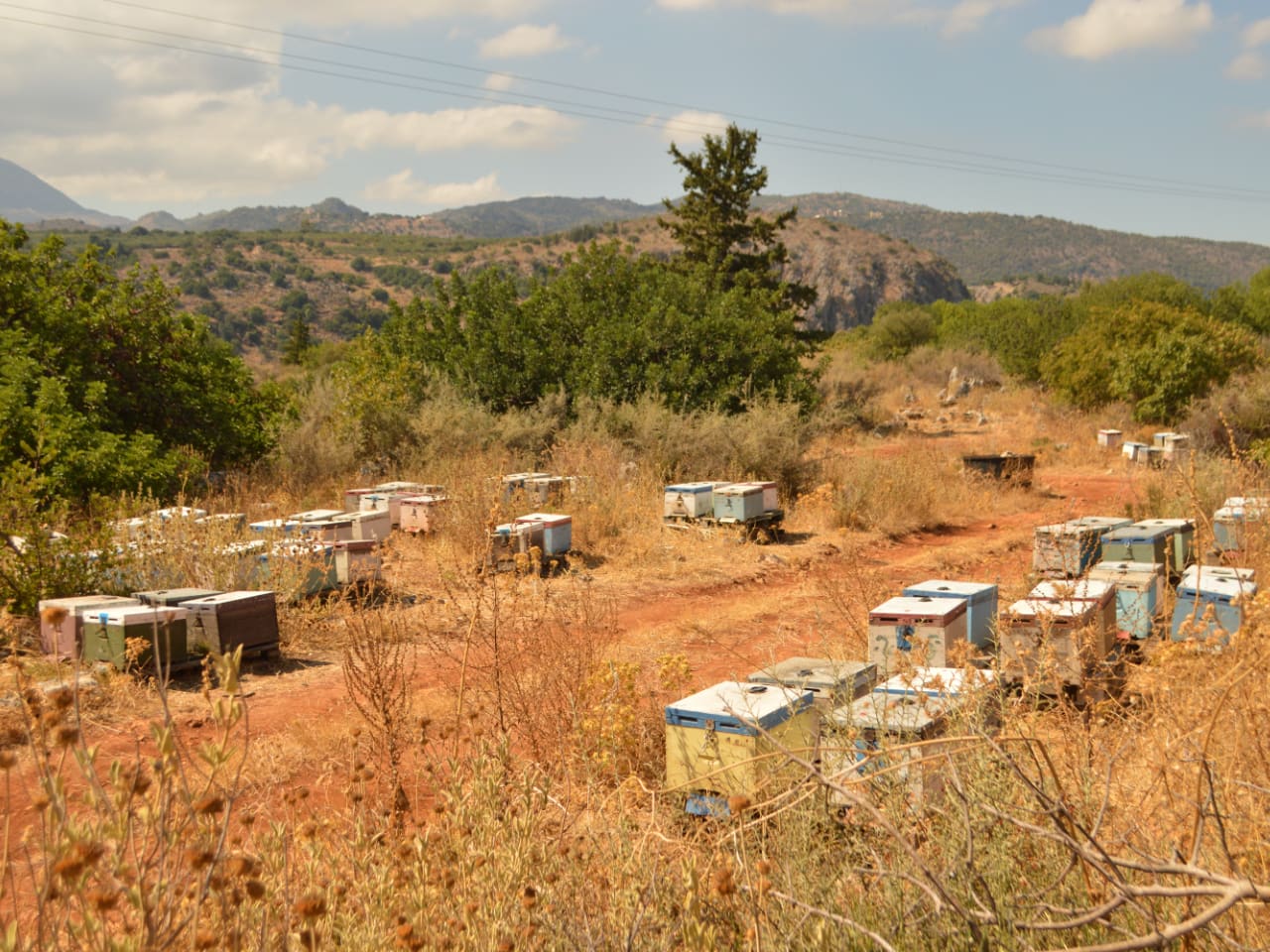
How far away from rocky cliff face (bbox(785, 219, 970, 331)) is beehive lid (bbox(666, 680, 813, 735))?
101507mm

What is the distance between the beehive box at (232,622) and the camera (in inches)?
314

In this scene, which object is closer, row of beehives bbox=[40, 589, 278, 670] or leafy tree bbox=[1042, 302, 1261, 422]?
row of beehives bbox=[40, 589, 278, 670]

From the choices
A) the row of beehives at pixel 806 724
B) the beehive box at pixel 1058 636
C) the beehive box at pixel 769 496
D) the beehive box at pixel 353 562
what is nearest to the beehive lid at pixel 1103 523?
the beehive box at pixel 1058 636

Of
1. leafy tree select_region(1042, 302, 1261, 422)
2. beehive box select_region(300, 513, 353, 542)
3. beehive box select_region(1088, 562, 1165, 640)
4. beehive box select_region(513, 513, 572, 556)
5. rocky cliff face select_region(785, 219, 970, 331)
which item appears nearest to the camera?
beehive box select_region(1088, 562, 1165, 640)

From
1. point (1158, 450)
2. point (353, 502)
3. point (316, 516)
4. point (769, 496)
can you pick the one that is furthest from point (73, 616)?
point (1158, 450)

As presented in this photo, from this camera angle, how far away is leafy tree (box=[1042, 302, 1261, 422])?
23188 mm

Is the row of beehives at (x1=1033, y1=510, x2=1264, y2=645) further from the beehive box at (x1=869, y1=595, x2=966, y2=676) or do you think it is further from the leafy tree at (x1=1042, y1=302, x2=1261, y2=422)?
the leafy tree at (x1=1042, y1=302, x2=1261, y2=422)

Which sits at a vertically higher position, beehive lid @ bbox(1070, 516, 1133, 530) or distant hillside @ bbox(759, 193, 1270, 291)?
distant hillside @ bbox(759, 193, 1270, 291)

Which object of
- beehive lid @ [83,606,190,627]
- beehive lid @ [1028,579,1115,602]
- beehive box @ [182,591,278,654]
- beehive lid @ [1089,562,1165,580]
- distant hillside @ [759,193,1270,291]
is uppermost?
distant hillside @ [759,193,1270,291]

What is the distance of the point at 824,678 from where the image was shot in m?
5.18

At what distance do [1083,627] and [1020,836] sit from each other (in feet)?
9.93

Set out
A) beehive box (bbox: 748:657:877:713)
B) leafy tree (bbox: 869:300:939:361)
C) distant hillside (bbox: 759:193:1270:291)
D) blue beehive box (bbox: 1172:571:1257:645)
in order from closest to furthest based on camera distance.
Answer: beehive box (bbox: 748:657:877:713)
blue beehive box (bbox: 1172:571:1257:645)
leafy tree (bbox: 869:300:939:361)
distant hillside (bbox: 759:193:1270:291)

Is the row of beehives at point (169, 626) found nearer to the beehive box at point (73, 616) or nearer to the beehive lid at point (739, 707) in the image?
the beehive box at point (73, 616)

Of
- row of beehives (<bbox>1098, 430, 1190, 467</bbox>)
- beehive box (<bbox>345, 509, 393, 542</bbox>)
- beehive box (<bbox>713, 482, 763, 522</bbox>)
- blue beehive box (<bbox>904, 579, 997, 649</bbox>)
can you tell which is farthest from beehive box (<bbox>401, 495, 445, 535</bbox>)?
row of beehives (<bbox>1098, 430, 1190, 467</bbox>)
